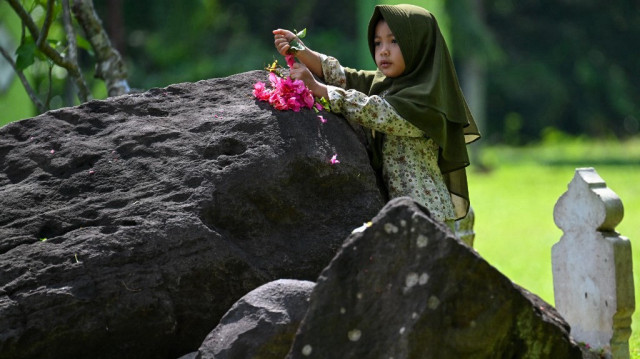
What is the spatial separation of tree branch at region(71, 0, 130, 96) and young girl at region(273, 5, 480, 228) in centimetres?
240

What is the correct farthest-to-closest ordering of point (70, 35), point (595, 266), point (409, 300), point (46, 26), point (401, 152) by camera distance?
point (70, 35), point (46, 26), point (595, 266), point (401, 152), point (409, 300)

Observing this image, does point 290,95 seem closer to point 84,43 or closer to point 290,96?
point 290,96

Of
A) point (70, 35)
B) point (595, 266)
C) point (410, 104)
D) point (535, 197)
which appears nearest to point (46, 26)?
point (70, 35)

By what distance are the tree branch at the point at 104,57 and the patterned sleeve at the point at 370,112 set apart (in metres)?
2.62

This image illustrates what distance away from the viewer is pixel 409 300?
3.80 meters

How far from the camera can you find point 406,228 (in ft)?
12.5

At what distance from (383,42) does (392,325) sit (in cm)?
182

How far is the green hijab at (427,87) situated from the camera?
4996mm

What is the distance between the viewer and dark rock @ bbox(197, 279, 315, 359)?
4098 millimetres

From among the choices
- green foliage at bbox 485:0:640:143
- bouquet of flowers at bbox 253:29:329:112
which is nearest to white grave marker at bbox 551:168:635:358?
bouquet of flowers at bbox 253:29:329:112

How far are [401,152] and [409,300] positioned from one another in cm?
151

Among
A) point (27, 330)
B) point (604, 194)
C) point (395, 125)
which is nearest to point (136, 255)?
point (27, 330)

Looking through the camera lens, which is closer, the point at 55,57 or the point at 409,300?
the point at 409,300

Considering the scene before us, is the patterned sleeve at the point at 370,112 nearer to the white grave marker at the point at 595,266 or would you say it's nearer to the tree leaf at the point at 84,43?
the white grave marker at the point at 595,266
